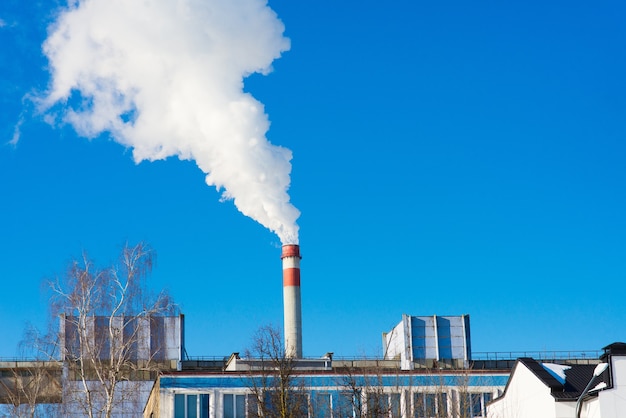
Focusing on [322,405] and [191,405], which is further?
[322,405]

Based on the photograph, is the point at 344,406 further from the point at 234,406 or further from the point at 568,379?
the point at 568,379

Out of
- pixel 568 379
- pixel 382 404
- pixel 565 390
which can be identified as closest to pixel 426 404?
pixel 382 404

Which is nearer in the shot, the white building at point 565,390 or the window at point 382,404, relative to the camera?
the white building at point 565,390

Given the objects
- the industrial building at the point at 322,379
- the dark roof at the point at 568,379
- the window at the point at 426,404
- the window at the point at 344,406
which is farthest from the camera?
the window at the point at 344,406

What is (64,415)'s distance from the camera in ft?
181

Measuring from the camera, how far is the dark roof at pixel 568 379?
102 feet

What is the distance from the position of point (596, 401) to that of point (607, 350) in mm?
2016

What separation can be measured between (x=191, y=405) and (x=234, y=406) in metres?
2.29

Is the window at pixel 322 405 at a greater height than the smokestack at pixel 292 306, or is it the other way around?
the smokestack at pixel 292 306

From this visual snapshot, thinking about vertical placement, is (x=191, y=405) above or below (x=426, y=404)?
above

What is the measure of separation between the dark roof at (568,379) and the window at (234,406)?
18143 millimetres

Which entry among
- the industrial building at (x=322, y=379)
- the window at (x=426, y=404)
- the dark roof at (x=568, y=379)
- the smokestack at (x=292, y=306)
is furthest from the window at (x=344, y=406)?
the smokestack at (x=292, y=306)

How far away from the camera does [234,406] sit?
4872 cm

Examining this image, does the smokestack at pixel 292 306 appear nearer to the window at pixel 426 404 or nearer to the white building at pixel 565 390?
the window at pixel 426 404
